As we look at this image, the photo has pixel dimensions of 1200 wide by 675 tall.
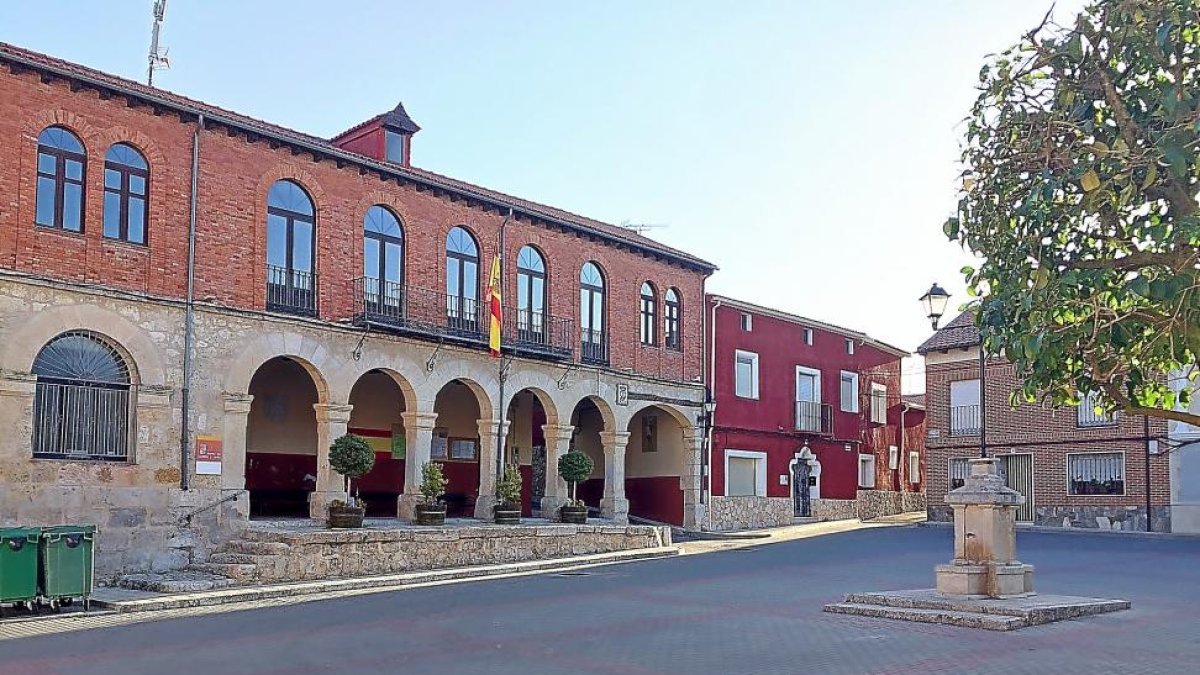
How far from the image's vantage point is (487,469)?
24.6 metres

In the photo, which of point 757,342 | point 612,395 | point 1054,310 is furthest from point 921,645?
point 757,342

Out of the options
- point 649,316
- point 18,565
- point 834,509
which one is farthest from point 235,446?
point 834,509

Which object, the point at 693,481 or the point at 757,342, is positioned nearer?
the point at 693,481

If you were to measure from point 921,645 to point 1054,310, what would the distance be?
19.4ft

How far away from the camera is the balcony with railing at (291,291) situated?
20750mm

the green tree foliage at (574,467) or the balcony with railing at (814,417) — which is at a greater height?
the balcony with railing at (814,417)

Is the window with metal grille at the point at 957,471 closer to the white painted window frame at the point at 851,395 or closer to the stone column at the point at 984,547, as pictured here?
the white painted window frame at the point at 851,395

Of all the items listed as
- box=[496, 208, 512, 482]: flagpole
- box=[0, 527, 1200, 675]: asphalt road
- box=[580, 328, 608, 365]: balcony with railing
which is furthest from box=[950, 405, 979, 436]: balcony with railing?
box=[496, 208, 512, 482]: flagpole

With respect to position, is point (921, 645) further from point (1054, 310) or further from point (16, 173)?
point (16, 173)

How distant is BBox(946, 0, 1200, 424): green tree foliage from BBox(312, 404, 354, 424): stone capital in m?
15.5

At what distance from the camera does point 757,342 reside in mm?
33656

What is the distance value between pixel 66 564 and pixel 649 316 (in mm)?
17396

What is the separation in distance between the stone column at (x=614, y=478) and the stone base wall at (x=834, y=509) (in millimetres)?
9496

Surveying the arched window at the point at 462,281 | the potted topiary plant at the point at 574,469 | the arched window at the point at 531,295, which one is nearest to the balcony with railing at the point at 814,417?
the potted topiary plant at the point at 574,469
